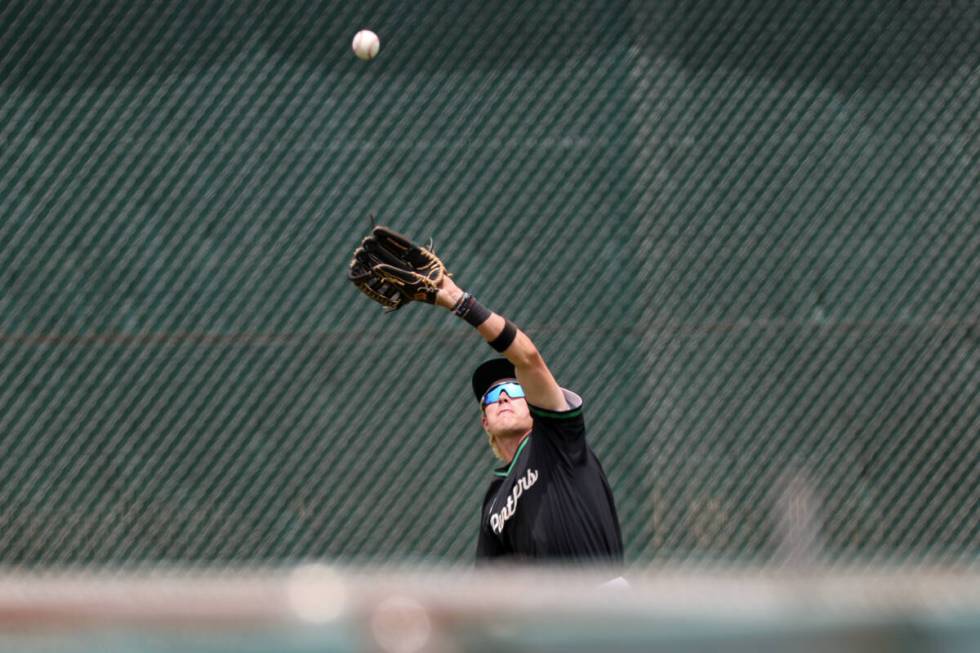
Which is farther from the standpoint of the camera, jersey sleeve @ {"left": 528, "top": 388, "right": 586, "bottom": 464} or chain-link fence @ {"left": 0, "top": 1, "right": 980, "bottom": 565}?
chain-link fence @ {"left": 0, "top": 1, "right": 980, "bottom": 565}

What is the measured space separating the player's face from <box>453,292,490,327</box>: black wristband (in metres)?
0.38

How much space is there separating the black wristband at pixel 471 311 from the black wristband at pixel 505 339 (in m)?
0.07

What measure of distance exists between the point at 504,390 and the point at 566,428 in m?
0.40

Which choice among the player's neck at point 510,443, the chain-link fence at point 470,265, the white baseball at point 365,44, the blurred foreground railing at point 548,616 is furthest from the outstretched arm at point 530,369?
the blurred foreground railing at point 548,616

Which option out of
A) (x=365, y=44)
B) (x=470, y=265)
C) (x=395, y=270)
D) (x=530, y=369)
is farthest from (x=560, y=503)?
(x=365, y=44)

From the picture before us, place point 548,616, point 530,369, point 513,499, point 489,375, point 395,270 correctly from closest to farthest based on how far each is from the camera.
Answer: point 548,616, point 530,369, point 513,499, point 395,270, point 489,375

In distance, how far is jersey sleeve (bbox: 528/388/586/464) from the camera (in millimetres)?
3342

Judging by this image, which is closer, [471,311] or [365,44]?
[471,311]

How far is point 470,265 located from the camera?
5168mm

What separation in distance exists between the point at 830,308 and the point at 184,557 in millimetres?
2805

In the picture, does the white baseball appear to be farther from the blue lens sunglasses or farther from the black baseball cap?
the blue lens sunglasses

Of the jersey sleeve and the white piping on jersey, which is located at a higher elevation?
the jersey sleeve

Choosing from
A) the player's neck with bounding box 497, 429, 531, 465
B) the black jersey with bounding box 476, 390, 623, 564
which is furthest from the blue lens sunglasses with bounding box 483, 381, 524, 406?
the black jersey with bounding box 476, 390, 623, 564

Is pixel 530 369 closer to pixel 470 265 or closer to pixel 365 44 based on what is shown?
pixel 470 265
